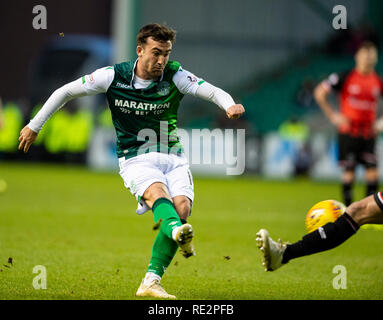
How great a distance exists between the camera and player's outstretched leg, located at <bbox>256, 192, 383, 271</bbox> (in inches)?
208

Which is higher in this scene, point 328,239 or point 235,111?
point 235,111

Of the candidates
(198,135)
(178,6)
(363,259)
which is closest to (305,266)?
(363,259)

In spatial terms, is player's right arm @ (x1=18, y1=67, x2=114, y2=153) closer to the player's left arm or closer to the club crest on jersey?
the club crest on jersey

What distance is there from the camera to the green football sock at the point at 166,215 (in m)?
5.05

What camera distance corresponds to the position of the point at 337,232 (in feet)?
17.6

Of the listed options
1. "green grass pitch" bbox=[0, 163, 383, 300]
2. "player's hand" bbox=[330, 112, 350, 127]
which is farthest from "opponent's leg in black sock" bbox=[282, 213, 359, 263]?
"player's hand" bbox=[330, 112, 350, 127]

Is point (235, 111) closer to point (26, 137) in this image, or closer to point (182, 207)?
point (182, 207)

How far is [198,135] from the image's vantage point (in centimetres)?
2088

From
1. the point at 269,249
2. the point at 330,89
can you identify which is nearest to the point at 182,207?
the point at 269,249

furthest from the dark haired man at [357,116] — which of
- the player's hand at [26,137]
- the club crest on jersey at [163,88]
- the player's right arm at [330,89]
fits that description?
the player's hand at [26,137]

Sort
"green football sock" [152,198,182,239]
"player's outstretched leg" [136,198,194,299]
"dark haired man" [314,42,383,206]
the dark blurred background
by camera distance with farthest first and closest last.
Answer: the dark blurred background, "dark haired man" [314,42,383,206], "green football sock" [152,198,182,239], "player's outstretched leg" [136,198,194,299]

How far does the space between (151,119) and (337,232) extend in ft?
5.05

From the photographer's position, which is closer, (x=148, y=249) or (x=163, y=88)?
(x=163, y=88)

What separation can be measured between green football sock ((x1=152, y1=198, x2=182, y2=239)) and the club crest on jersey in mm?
802
